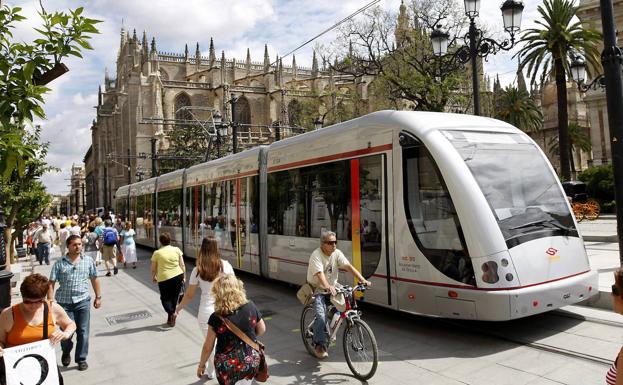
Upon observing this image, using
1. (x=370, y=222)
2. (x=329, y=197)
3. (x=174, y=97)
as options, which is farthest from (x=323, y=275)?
(x=174, y=97)

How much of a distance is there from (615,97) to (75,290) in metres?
8.24


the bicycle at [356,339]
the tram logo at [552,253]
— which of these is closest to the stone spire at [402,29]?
the tram logo at [552,253]

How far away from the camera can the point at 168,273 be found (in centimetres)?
757

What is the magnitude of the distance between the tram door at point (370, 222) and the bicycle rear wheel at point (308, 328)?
4.50 ft

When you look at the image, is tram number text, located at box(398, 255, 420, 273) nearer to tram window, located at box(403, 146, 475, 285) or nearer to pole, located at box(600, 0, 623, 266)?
tram window, located at box(403, 146, 475, 285)

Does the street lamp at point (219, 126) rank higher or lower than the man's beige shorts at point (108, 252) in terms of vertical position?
higher

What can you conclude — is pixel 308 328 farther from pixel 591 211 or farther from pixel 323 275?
pixel 591 211

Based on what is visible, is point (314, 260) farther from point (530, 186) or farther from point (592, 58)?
point (592, 58)

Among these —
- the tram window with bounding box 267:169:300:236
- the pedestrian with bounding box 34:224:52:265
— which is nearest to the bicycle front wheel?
the tram window with bounding box 267:169:300:236

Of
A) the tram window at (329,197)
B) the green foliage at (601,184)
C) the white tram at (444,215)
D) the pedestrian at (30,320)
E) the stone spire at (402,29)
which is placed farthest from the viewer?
the stone spire at (402,29)

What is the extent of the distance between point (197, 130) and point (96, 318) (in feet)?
128

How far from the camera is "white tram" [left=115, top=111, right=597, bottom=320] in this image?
5.71m

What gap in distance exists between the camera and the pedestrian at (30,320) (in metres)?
3.79

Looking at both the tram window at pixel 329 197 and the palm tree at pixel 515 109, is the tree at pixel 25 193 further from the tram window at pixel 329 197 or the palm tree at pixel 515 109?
the palm tree at pixel 515 109
